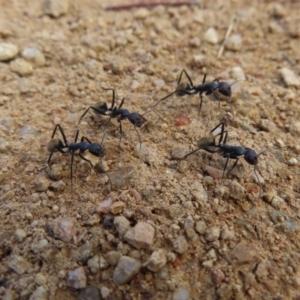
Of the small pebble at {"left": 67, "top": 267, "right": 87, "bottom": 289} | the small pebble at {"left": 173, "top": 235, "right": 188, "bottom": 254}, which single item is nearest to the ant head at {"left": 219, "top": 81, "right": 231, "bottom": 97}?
the small pebble at {"left": 173, "top": 235, "right": 188, "bottom": 254}

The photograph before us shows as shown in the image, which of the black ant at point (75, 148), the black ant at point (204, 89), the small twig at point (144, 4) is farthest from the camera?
the small twig at point (144, 4)

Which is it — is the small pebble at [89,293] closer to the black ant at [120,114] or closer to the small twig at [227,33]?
the black ant at [120,114]

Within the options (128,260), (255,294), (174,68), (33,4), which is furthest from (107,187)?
(33,4)

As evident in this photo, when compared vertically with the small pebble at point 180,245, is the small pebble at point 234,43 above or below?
above

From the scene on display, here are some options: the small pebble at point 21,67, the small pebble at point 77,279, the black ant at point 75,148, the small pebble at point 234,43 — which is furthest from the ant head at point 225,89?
the small pebble at point 77,279

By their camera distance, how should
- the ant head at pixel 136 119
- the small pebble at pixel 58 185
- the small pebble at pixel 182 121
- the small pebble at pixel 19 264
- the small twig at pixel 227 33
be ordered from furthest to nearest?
the small twig at pixel 227 33
the small pebble at pixel 182 121
the ant head at pixel 136 119
the small pebble at pixel 58 185
the small pebble at pixel 19 264

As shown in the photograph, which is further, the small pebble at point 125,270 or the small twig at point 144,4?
the small twig at point 144,4

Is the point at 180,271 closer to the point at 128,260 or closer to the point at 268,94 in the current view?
the point at 128,260
